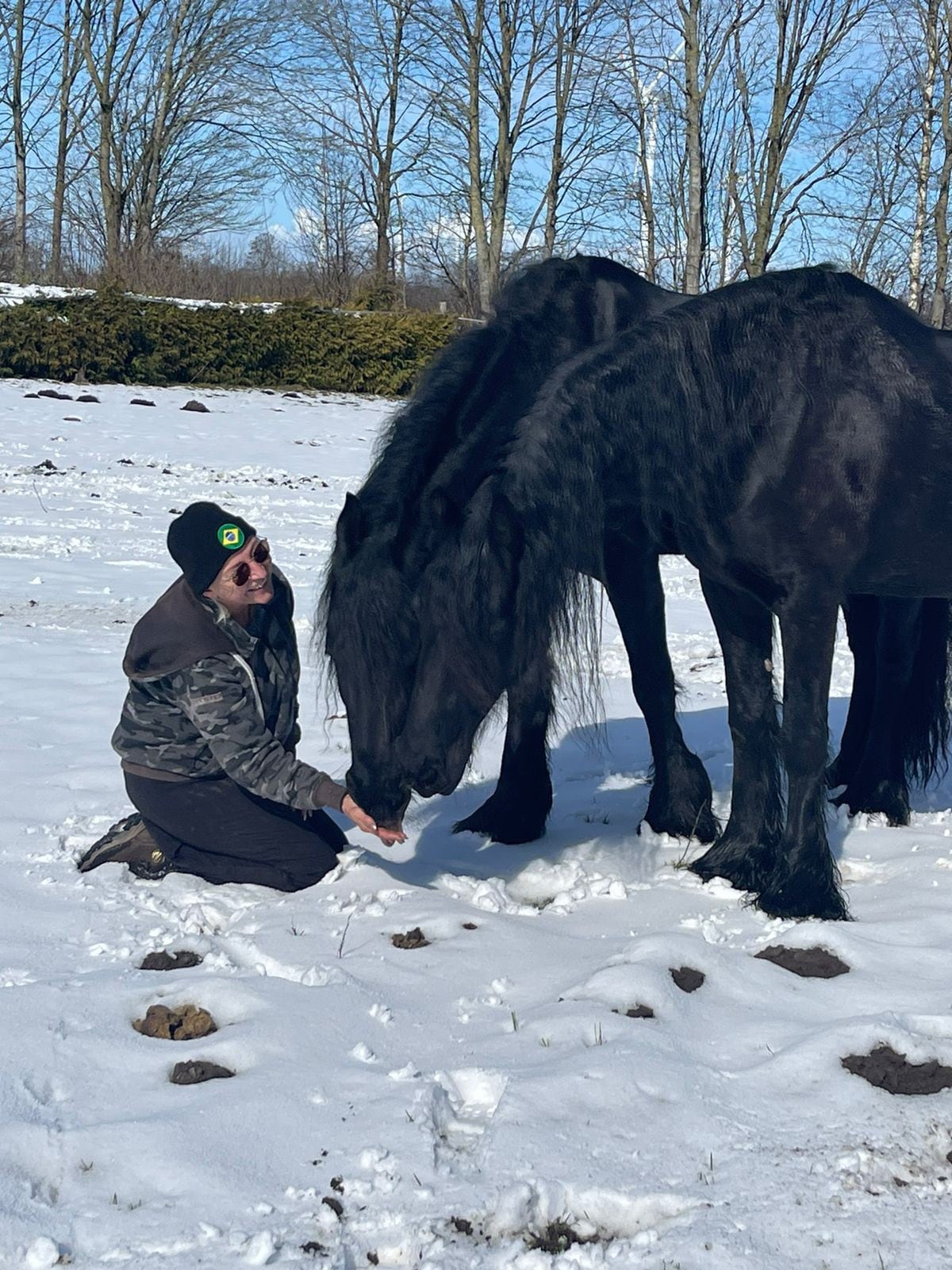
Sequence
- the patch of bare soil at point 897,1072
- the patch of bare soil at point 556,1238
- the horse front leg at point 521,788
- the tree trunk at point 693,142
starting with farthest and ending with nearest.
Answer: the tree trunk at point 693,142 → the horse front leg at point 521,788 → the patch of bare soil at point 897,1072 → the patch of bare soil at point 556,1238

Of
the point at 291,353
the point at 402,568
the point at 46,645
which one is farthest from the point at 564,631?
the point at 291,353

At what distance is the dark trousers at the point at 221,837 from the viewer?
3629mm

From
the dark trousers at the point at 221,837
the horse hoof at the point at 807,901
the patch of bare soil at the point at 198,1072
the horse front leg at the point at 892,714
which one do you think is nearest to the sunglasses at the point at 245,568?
the dark trousers at the point at 221,837

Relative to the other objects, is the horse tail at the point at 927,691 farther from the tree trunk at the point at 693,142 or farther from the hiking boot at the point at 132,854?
the tree trunk at the point at 693,142

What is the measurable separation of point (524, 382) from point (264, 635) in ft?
3.66

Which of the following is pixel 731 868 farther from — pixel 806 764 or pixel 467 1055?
pixel 467 1055

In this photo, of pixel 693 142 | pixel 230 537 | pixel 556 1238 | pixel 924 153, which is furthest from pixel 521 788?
pixel 924 153

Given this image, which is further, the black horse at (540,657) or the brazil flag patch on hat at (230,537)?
the brazil flag patch on hat at (230,537)

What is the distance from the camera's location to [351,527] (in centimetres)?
299

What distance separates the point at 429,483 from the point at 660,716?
144 cm

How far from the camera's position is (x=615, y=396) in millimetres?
3205

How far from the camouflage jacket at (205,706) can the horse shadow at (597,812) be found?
47cm

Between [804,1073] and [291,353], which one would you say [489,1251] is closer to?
[804,1073]

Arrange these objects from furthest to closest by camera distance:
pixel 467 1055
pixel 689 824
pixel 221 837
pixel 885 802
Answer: pixel 885 802, pixel 689 824, pixel 221 837, pixel 467 1055
